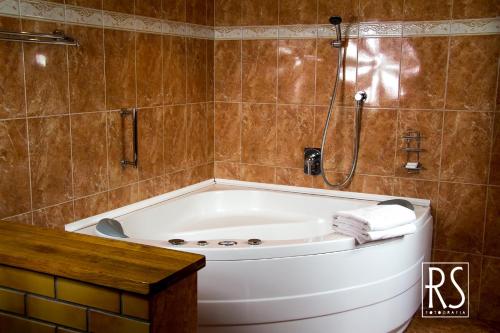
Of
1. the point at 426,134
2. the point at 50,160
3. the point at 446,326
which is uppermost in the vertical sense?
the point at 426,134

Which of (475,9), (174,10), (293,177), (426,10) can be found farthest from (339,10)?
(293,177)

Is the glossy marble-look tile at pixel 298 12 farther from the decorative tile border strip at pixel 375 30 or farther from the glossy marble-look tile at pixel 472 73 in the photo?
the glossy marble-look tile at pixel 472 73

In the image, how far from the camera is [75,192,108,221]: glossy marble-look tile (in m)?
2.74

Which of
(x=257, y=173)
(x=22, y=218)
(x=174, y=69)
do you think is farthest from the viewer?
(x=257, y=173)

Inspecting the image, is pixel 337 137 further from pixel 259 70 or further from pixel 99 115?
pixel 99 115

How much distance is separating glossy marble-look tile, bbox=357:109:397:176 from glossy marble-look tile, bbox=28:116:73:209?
174 cm

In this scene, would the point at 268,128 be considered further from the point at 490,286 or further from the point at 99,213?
the point at 490,286

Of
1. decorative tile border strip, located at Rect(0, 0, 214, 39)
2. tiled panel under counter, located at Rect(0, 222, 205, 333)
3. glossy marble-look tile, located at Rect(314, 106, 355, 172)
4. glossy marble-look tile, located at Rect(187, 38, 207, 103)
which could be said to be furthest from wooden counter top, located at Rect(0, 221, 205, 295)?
glossy marble-look tile, located at Rect(314, 106, 355, 172)

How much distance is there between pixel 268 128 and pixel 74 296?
259 cm

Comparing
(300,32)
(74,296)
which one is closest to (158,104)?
(300,32)

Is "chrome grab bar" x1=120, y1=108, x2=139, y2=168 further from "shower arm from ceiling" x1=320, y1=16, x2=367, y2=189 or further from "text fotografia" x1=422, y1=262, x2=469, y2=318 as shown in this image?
"text fotografia" x1=422, y1=262, x2=469, y2=318

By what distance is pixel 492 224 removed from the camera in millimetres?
3113

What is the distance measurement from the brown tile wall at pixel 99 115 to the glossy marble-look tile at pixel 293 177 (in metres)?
0.53

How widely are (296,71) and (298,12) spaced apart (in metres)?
0.37
